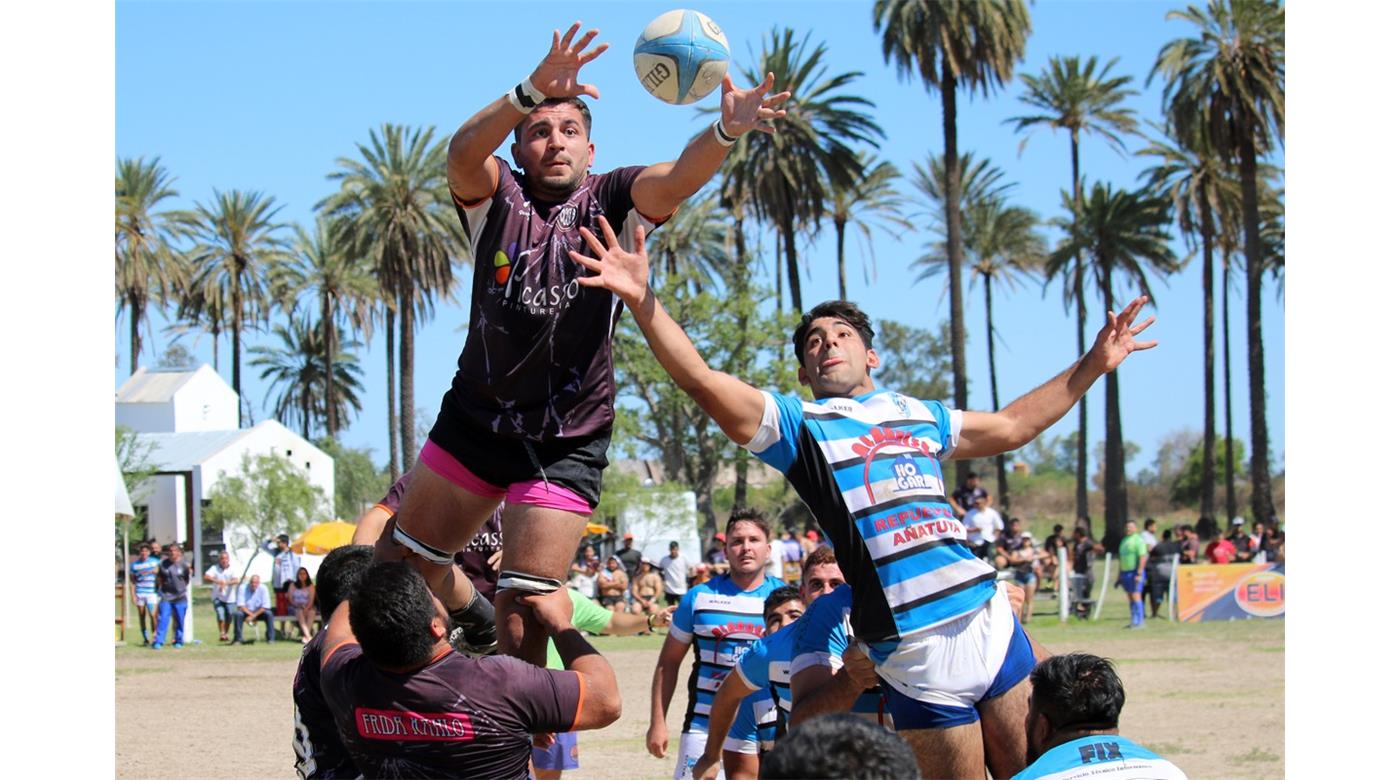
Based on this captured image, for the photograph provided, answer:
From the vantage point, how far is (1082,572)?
32.4 meters

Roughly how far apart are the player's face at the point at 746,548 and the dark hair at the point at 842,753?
5833 mm

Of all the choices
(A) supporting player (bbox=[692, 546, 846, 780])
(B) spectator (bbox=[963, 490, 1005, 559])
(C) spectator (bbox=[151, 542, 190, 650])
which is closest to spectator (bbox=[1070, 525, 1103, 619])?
(B) spectator (bbox=[963, 490, 1005, 559])

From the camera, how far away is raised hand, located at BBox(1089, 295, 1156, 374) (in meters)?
5.53

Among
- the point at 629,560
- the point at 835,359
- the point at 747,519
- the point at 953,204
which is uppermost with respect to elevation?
the point at 953,204

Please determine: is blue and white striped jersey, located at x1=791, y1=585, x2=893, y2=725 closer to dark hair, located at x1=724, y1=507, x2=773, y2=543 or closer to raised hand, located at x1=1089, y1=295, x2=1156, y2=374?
raised hand, located at x1=1089, y1=295, x2=1156, y2=374

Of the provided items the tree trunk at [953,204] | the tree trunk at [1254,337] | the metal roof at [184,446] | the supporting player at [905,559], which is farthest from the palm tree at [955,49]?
the supporting player at [905,559]

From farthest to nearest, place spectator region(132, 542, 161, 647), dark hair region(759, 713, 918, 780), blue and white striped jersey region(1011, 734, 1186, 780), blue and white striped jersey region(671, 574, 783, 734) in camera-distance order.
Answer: spectator region(132, 542, 161, 647), blue and white striped jersey region(671, 574, 783, 734), blue and white striped jersey region(1011, 734, 1186, 780), dark hair region(759, 713, 918, 780)

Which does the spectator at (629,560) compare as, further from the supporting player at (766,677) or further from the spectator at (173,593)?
the supporting player at (766,677)

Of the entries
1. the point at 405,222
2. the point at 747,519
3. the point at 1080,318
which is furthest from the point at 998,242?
the point at 747,519

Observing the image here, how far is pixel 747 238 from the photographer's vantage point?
49.1m

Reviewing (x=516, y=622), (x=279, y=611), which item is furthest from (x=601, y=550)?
(x=516, y=622)

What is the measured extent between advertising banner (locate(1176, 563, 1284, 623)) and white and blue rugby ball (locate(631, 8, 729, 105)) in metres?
24.6

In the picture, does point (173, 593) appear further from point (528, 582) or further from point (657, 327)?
point (657, 327)

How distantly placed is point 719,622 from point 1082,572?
82.0ft
